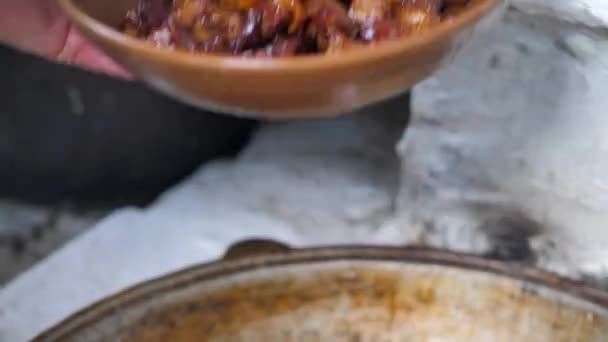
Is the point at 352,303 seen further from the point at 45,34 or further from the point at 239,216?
the point at 45,34

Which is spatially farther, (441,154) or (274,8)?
(441,154)

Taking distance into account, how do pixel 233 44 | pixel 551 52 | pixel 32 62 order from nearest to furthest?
pixel 233 44, pixel 551 52, pixel 32 62

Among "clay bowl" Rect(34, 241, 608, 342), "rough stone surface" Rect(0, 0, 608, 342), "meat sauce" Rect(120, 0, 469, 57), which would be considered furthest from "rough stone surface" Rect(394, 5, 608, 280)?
"meat sauce" Rect(120, 0, 469, 57)

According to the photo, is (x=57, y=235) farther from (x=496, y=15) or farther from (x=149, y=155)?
(x=496, y=15)

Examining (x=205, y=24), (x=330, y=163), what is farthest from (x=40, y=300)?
(x=205, y=24)

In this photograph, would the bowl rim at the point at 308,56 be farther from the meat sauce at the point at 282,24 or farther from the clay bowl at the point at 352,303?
the clay bowl at the point at 352,303

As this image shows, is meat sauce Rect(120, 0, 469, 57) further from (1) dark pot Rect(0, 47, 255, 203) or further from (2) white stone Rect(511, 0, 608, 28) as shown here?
(1) dark pot Rect(0, 47, 255, 203)

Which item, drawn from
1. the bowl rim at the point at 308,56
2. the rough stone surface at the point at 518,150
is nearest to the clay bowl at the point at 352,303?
the rough stone surface at the point at 518,150
